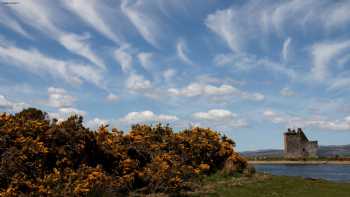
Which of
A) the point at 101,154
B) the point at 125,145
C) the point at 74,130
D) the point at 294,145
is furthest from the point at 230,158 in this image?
the point at 294,145

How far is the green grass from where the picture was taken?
19.5 m

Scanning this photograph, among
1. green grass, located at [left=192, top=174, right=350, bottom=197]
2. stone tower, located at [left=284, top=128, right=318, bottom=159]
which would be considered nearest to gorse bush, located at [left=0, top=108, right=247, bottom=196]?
green grass, located at [left=192, top=174, right=350, bottom=197]

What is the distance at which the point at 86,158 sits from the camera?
17.1 meters

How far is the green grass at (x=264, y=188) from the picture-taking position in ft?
64.0

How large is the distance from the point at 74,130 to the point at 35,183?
3190mm

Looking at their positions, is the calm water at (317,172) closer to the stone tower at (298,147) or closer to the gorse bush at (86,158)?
the gorse bush at (86,158)

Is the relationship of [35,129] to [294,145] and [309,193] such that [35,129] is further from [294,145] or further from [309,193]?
[294,145]

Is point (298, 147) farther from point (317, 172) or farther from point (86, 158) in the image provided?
point (86, 158)

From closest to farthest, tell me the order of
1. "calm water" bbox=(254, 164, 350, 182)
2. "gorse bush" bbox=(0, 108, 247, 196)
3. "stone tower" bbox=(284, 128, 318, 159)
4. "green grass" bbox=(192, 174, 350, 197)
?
"gorse bush" bbox=(0, 108, 247, 196) → "green grass" bbox=(192, 174, 350, 197) → "calm water" bbox=(254, 164, 350, 182) → "stone tower" bbox=(284, 128, 318, 159)

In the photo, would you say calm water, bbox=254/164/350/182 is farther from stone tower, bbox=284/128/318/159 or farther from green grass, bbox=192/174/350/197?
stone tower, bbox=284/128/318/159

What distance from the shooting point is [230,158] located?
28.7m

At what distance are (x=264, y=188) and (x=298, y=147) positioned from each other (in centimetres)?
6434

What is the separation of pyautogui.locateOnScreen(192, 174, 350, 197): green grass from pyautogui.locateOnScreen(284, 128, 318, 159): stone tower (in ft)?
192

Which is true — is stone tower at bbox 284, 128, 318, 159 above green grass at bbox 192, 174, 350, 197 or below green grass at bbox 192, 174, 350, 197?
above
